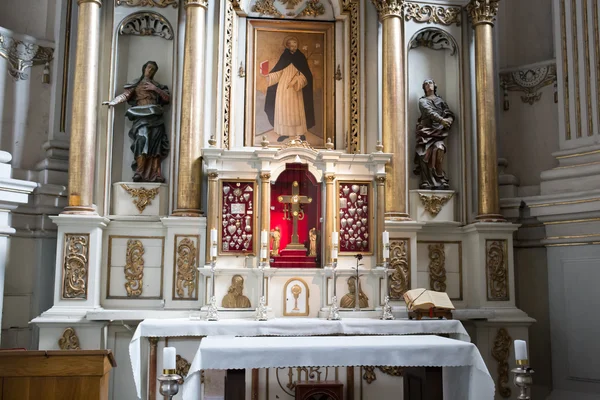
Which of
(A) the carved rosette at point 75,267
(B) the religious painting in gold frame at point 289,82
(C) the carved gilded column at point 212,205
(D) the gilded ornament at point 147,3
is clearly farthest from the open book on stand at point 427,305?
(D) the gilded ornament at point 147,3

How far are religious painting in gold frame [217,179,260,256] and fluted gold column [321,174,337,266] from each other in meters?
0.91

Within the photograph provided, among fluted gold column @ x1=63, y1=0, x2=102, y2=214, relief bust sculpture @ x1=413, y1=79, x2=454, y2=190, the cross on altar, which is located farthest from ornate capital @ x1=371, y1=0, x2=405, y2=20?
fluted gold column @ x1=63, y1=0, x2=102, y2=214

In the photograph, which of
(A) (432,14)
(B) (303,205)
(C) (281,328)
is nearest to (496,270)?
(B) (303,205)

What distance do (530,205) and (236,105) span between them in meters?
4.28

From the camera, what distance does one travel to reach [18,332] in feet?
30.4

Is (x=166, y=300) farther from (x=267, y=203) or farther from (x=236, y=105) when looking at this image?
(x=236, y=105)

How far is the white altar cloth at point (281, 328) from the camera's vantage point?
25.6 feet

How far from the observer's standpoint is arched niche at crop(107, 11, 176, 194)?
952 centimetres

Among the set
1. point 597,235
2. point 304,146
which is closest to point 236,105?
point 304,146

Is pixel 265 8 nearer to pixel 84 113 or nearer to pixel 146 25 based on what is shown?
pixel 146 25

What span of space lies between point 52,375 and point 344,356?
2398 millimetres

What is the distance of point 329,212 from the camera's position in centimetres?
896

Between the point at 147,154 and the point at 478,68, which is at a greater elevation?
the point at 478,68

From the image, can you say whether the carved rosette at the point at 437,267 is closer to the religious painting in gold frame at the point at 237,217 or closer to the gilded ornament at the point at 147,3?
Result: the religious painting in gold frame at the point at 237,217
